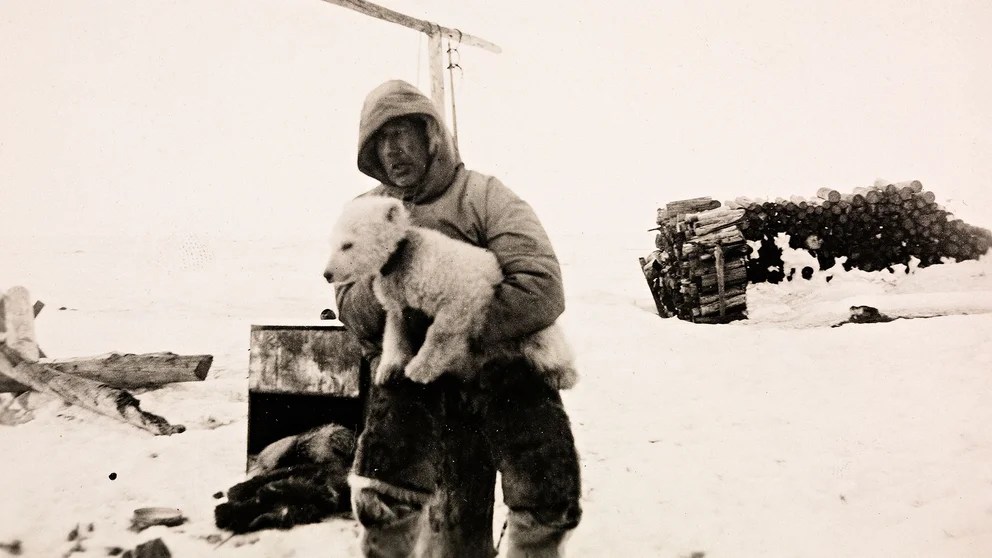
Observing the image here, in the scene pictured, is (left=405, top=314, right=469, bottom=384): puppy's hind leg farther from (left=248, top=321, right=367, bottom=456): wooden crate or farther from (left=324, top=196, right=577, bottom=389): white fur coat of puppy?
(left=248, top=321, right=367, bottom=456): wooden crate

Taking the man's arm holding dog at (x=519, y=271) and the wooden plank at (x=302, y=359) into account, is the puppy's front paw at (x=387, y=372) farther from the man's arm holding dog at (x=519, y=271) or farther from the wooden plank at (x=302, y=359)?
the wooden plank at (x=302, y=359)

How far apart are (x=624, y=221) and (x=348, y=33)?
131 cm

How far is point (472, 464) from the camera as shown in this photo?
1922 mm

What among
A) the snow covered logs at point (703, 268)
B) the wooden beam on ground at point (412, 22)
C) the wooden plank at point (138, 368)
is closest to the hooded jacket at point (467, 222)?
the wooden beam on ground at point (412, 22)

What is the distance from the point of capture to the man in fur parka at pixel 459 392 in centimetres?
177

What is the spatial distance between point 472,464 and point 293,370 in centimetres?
81

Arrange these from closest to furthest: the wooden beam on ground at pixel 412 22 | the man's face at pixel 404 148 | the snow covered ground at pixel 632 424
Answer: the man's face at pixel 404 148
the snow covered ground at pixel 632 424
the wooden beam on ground at pixel 412 22

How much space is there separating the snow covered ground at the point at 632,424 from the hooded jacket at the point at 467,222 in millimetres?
341

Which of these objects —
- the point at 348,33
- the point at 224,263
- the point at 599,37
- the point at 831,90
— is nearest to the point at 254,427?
the point at 224,263

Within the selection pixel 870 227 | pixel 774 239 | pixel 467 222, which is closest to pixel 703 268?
pixel 774 239

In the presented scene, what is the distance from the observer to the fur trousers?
1.76 metres

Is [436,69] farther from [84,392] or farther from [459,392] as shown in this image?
[84,392]

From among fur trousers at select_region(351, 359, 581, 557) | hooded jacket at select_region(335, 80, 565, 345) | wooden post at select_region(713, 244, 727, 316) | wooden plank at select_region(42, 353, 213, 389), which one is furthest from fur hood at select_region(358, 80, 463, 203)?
wooden post at select_region(713, 244, 727, 316)

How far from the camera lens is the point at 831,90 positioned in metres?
2.37
